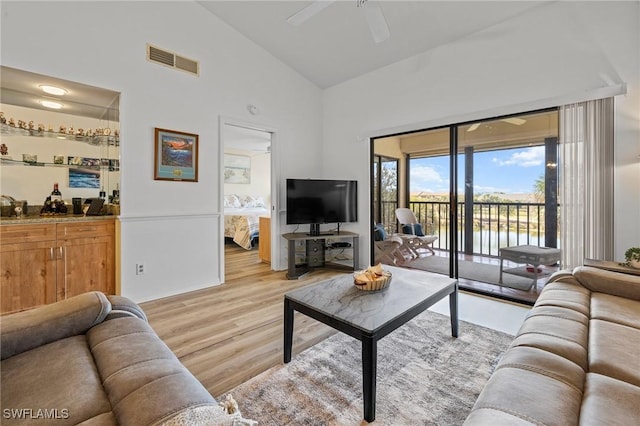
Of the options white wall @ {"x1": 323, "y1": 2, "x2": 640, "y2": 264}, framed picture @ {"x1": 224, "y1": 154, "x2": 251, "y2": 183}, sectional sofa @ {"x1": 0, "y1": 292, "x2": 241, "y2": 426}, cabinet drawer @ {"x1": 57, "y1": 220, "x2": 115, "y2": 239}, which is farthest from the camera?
framed picture @ {"x1": 224, "y1": 154, "x2": 251, "y2": 183}

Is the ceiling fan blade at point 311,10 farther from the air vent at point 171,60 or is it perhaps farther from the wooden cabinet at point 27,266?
the wooden cabinet at point 27,266

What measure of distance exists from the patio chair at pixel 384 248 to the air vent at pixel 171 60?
10.8 ft

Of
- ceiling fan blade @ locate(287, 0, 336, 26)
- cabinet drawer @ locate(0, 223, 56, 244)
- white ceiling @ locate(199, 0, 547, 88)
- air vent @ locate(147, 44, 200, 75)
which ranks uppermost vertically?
white ceiling @ locate(199, 0, 547, 88)

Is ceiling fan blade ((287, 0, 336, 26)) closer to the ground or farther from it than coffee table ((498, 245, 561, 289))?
farther from it

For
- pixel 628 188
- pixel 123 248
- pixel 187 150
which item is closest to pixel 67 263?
pixel 123 248

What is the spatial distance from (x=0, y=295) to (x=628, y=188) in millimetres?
5577

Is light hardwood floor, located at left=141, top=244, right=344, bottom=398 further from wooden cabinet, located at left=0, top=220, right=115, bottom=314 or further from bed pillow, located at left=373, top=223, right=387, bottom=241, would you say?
bed pillow, located at left=373, top=223, right=387, bottom=241

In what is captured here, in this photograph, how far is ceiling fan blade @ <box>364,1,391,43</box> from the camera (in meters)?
2.23

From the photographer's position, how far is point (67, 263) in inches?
111

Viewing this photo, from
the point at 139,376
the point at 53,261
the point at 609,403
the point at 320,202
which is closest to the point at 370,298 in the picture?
the point at 609,403

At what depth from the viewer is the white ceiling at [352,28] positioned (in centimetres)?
301

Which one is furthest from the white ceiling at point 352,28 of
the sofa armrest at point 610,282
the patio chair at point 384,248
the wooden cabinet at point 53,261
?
the wooden cabinet at point 53,261

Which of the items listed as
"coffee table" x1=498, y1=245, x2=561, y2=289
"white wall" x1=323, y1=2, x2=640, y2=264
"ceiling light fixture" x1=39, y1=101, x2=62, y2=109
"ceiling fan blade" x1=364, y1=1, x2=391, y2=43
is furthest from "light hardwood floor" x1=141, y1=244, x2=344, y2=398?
"ceiling fan blade" x1=364, y1=1, x2=391, y2=43

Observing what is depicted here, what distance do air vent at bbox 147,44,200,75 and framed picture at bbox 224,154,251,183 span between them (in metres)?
4.44
